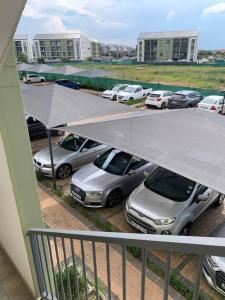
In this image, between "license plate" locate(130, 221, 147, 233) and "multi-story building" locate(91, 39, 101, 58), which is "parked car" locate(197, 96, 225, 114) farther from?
"multi-story building" locate(91, 39, 101, 58)

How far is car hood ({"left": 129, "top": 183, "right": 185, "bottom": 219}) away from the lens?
5.33m

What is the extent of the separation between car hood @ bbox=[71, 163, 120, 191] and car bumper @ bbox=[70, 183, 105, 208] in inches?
5.2

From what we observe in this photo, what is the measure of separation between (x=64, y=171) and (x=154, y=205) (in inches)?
156

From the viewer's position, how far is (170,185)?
235 inches

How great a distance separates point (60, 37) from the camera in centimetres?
9331

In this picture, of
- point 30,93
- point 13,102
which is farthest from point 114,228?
point 30,93

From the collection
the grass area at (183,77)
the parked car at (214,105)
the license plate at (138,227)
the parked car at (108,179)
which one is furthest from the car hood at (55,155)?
the grass area at (183,77)

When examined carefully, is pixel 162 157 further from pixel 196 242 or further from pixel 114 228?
pixel 196 242

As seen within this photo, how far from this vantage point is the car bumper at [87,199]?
655cm

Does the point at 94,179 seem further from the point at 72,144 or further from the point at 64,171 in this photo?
the point at 72,144

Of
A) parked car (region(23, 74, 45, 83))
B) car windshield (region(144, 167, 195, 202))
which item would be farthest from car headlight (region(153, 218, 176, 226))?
parked car (region(23, 74, 45, 83))

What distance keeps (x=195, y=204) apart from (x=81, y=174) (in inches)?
123

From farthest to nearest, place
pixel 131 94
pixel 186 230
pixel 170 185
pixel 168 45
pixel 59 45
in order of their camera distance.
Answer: pixel 59 45 < pixel 168 45 < pixel 131 94 < pixel 170 185 < pixel 186 230

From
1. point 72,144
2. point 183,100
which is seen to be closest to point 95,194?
point 72,144
